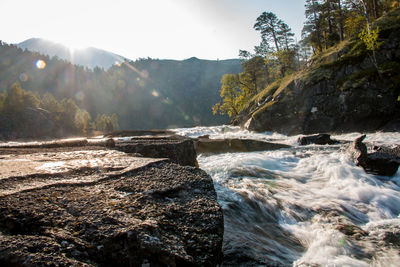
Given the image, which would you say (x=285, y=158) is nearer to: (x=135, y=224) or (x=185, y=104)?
(x=135, y=224)

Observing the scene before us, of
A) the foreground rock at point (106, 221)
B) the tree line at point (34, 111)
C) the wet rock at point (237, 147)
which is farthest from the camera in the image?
the tree line at point (34, 111)

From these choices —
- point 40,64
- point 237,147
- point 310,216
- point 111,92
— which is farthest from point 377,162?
point 111,92

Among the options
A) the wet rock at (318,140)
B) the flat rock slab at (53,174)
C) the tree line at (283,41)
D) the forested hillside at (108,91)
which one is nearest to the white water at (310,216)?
the flat rock slab at (53,174)

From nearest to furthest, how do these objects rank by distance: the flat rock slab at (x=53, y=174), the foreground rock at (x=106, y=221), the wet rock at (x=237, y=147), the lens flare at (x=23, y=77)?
the foreground rock at (x=106, y=221) < the flat rock slab at (x=53, y=174) < the wet rock at (x=237, y=147) < the lens flare at (x=23, y=77)

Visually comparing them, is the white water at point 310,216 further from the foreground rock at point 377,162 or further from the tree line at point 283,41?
the tree line at point 283,41

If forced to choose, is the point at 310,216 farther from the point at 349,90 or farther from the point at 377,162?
the point at 349,90

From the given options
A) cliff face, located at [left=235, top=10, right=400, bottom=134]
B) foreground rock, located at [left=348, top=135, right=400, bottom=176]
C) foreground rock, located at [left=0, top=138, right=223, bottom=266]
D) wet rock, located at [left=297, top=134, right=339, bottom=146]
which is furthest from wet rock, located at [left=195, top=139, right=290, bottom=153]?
foreground rock, located at [left=0, top=138, right=223, bottom=266]

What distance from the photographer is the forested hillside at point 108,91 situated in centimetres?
13025

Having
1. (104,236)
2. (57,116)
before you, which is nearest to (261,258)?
(104,236)

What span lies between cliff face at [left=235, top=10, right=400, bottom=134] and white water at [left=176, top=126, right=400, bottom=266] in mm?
12279

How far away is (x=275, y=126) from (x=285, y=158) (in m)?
14.0

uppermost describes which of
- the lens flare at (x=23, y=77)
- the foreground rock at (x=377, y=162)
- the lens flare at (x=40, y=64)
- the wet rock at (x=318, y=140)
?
the lens flare at (x=40, y=64)

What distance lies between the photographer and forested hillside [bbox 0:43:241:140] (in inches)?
5128

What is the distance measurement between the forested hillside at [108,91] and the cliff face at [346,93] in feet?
347
